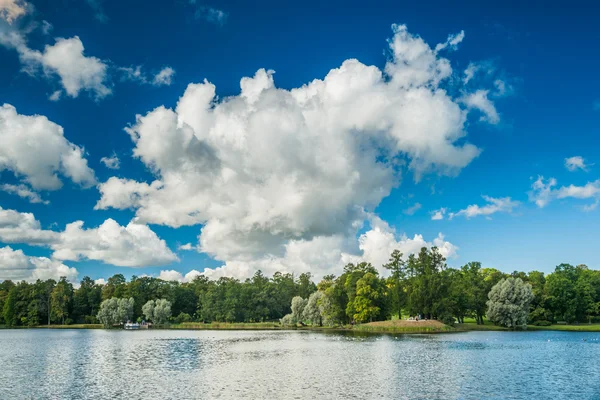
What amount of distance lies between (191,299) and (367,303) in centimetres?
8510

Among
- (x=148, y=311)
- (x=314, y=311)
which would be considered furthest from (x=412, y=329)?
(x=148, y=311)

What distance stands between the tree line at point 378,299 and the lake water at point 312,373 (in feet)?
163

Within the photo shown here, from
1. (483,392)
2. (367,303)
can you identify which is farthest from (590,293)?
(483,392)

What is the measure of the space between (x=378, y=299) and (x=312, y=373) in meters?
78.6

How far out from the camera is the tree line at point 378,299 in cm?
11612

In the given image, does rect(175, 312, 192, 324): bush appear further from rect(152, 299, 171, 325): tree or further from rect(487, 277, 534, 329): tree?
rect(487, 277, 534, 329): tree

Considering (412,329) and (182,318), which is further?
(182,318)

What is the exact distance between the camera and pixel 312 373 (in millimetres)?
43625

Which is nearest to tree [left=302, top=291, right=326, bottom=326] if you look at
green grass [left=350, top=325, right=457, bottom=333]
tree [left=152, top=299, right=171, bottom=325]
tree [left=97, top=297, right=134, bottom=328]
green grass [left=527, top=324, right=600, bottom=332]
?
green grass [left=350, top=325, right=457, bottom=333]

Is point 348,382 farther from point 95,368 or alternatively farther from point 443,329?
point 443,329

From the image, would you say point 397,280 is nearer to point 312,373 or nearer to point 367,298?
point 367,298

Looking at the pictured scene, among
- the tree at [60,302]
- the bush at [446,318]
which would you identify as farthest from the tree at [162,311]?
the bush at [446,318]

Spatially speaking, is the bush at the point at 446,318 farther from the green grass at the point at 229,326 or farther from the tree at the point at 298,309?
the green grass at the point at 229,326

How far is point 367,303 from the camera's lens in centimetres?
11750
